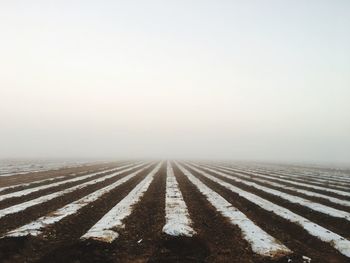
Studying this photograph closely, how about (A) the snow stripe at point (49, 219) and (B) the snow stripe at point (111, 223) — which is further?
(A) the snow stripe at point (49, 219)

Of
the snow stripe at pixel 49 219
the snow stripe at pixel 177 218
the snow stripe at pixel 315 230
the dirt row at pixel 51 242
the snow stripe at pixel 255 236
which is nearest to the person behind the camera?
the dirt row at pixel 51 242

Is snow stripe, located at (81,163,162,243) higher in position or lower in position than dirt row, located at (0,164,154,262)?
higher

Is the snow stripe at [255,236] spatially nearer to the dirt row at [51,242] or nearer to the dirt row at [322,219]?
the dirt row at [322,219]

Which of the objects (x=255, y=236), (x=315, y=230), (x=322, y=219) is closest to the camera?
(x=255, y=236)

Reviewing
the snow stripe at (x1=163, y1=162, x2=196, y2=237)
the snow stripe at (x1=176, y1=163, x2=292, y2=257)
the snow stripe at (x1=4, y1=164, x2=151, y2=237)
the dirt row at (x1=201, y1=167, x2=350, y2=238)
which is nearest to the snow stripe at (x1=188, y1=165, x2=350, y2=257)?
the dirt row at (x1=201, y1=167, x2=350, y2=238)

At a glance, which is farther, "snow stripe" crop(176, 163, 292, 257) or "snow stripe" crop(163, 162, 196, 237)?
"snow stripe" crop(163, 162, 196, 237)

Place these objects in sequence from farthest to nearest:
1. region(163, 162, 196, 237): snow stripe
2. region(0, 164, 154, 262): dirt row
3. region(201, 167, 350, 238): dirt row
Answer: region(201, 167, 350, 238): dirt row, region(163, 162, 196, 237): snow stripe, region(0, 164, 154, 262): dirt row

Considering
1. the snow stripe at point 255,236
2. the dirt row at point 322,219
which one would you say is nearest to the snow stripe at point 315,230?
the dirt row at point 322,219

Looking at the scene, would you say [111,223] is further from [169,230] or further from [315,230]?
[315,230]

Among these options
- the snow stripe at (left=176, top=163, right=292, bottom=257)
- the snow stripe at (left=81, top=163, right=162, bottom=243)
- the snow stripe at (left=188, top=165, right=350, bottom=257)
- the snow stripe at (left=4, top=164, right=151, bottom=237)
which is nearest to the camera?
the snow stripe at (left=176, top=163, right=292, bottom=257)


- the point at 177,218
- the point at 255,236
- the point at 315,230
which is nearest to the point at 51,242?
the point at 177,218

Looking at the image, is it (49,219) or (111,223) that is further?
(49,219)

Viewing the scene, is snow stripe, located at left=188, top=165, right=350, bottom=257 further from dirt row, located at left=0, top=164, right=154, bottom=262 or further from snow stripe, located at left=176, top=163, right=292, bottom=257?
dirt row, located at left=0, top=164, right=154, bottom=262

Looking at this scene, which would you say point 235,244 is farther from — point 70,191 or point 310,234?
point 70,191
